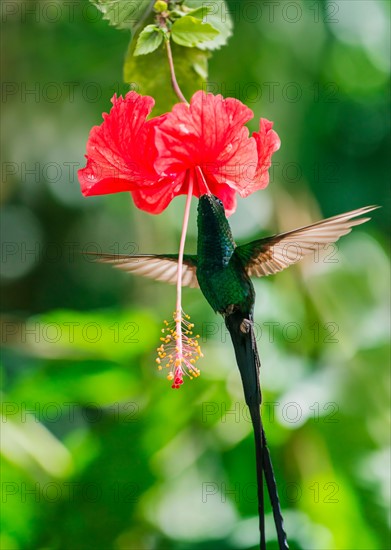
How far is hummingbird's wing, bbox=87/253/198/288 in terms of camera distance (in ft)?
3.23

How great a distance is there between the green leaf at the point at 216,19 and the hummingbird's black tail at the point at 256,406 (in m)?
0.42

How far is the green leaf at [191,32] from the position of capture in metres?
0.98

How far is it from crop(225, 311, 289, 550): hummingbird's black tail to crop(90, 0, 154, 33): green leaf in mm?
452

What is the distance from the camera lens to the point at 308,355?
2.21 metres

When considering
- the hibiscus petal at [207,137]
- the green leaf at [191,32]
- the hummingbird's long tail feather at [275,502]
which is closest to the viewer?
the hummingbird's long tail feather at [275,502]

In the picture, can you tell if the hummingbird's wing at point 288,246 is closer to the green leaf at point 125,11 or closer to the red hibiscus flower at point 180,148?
the red hibiscus flower at point 180,148

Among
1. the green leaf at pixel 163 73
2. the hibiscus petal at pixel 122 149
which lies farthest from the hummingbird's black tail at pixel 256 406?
the green leaf at pixel 163 73

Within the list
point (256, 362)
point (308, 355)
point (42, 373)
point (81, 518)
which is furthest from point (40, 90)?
point (256, 362)

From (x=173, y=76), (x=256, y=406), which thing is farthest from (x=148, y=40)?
(x=256, y=406)

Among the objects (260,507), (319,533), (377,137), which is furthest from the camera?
(377,137)

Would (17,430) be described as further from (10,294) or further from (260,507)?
(260,507)

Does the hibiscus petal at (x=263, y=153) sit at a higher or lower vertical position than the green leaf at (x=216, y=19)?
lower

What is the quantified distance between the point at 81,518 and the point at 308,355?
31.3 inches

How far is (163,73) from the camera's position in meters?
1.06
